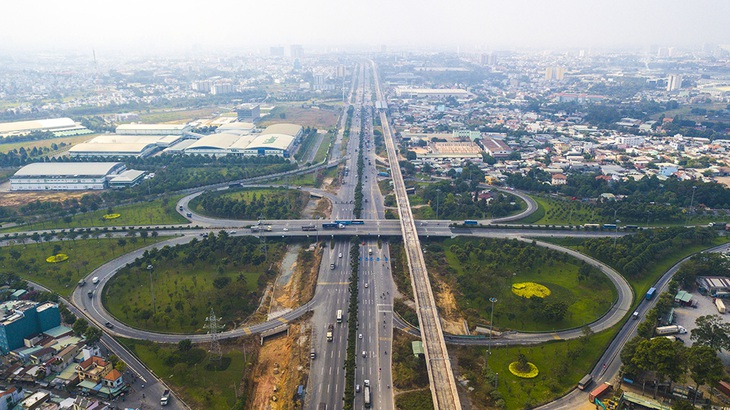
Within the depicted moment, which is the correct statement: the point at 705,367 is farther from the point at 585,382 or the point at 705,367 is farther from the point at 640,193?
the point at 640,193

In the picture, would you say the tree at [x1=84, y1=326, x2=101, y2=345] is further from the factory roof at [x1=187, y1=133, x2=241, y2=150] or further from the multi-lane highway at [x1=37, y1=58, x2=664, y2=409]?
the factory roof at [x1=187, y1=133, x2=241, y2=150]

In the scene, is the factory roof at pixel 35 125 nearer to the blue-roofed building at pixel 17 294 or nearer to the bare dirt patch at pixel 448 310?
the blue-roofed building at pixel 17 294

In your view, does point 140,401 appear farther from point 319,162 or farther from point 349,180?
point 319,162

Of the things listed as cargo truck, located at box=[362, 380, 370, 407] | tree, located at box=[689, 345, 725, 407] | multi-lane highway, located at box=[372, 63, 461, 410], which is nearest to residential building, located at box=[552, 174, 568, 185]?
multi-lane highway, located at box=[372, 63, 461, 410]

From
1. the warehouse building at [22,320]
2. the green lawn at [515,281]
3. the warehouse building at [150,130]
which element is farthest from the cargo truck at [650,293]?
the warehouse building at [150,130]

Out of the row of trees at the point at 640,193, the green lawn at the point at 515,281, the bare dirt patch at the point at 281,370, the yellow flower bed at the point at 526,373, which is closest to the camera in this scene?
the bare dirt patch at the point at 281,370
